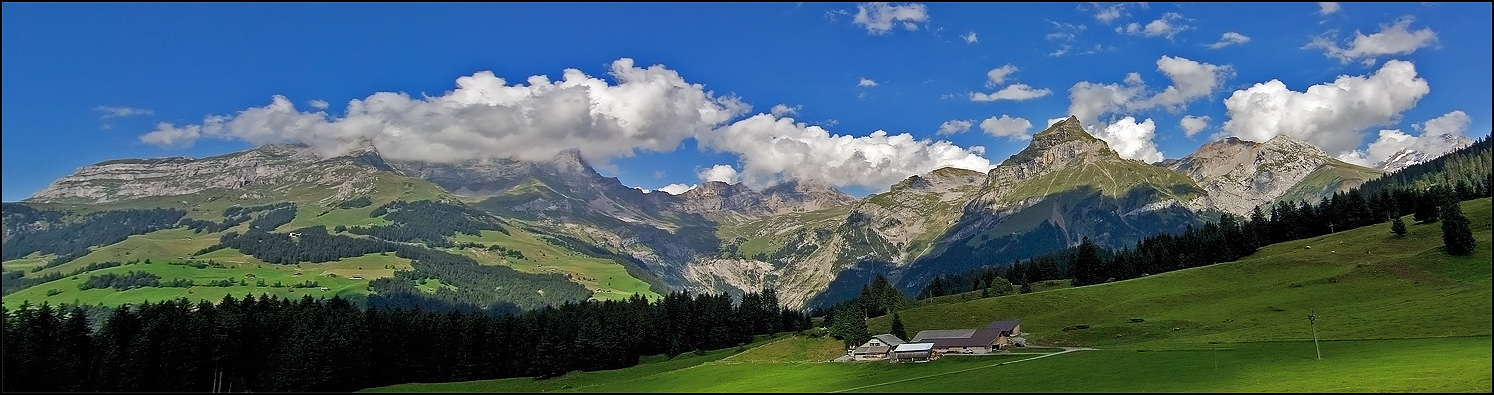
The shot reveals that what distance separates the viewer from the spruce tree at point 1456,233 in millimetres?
114000

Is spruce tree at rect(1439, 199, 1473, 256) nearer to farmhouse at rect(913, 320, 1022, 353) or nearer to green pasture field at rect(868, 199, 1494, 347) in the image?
green pasture field at rect(868, 199, 1494, 347)

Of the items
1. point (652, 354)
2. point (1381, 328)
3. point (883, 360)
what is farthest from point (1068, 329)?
point (652, 354)

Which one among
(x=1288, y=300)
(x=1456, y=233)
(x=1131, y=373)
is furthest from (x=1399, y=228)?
(x=1131, y=373)

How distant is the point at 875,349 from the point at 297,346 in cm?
8710

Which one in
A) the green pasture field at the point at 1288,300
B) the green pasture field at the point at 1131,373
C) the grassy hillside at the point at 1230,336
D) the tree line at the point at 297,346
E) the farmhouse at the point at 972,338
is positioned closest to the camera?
the green pasture field at the point at 1131,373

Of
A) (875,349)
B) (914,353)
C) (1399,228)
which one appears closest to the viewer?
(914,353)

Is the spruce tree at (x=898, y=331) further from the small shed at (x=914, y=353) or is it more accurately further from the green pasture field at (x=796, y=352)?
the small shed at (x=914, y=353)

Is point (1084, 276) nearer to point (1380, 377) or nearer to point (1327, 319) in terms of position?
point (1327, 319)

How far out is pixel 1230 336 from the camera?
93.3 metres

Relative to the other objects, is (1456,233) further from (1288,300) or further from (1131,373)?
(1131,373)

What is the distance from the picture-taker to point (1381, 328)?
83.7m

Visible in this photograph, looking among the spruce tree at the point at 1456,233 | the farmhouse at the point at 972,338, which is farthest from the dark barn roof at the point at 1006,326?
the spruce tree at the point at 1456,233

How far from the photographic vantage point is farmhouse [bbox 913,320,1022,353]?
4222 inches

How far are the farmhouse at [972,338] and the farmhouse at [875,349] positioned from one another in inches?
213
